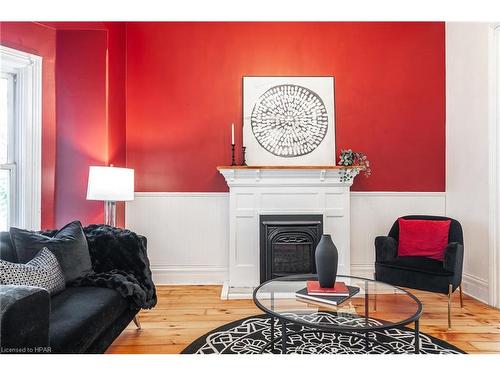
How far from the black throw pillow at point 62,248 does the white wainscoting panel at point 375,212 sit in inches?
110

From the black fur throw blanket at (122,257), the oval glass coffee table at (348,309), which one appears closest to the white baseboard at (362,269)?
the oval glass coffee table at (348,309)

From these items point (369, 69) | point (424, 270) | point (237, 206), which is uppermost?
point (369, 69)

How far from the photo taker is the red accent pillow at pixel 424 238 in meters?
3.18

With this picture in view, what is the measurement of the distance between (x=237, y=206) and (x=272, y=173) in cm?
51

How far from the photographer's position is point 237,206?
12.0 ft

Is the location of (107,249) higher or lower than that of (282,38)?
lower

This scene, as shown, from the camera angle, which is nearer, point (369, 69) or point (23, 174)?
point (23, 174)

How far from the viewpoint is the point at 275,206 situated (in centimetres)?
368

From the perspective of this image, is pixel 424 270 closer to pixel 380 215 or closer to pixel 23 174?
pixel 380 215

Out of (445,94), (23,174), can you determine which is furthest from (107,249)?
(445,94)

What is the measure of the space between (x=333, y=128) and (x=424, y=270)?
1766 millimetres

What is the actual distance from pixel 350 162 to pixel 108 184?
2.39 m
